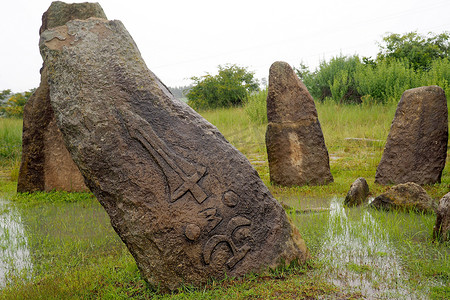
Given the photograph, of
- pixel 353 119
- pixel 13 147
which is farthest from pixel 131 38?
pixel 353 119

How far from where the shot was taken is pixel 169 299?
2846 mm

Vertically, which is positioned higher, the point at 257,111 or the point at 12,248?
the point at 257,111

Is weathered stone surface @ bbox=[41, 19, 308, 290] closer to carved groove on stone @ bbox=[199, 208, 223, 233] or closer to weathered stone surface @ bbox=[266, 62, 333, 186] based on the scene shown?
carved groove on stone @ bbox=[199, 208, 223, 233]

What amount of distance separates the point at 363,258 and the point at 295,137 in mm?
3497

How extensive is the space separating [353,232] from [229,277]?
161 cm

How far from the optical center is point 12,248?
4.22 metres

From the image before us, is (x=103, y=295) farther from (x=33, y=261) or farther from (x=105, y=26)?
(x=105, y=26)

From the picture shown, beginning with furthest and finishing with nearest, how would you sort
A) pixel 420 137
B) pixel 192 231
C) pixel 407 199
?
1. pixel 420 137
2. pixel 407 199
3. pixel 192 231

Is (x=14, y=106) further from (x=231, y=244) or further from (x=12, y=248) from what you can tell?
(x=231, y=244)

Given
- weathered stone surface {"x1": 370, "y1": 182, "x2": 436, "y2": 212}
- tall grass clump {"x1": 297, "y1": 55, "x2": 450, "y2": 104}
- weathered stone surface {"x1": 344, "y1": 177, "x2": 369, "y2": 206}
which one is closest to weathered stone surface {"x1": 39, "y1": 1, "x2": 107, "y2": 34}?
weathered stone surface {"x1": 344, "y1": 177, "x2": 369, "y2": 206}

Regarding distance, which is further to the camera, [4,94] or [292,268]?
[4,94]

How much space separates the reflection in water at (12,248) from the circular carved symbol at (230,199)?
1.95 metres

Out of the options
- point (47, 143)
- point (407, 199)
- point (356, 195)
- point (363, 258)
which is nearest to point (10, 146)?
point (47, 143)

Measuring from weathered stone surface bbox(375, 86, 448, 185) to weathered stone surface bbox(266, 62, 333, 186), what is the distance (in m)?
1.17
